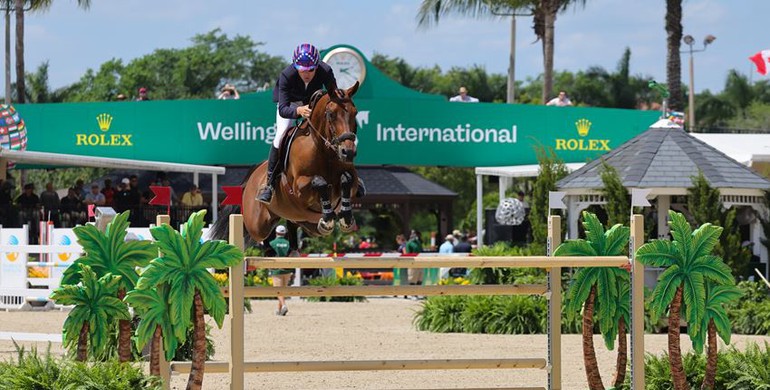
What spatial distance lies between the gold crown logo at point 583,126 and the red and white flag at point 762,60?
5.42 metres

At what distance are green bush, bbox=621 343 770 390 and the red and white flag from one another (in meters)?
13.6

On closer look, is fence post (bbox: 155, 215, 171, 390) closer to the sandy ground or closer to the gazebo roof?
the sandy ground

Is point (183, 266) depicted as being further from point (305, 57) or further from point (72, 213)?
point (72, 213)

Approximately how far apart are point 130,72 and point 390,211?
39883mm

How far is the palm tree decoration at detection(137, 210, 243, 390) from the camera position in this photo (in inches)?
295

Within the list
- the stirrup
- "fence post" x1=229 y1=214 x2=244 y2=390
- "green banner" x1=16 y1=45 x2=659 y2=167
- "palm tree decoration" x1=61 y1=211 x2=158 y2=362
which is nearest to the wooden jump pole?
"fence post" x1=229 y1=214 x2=244 y2=390

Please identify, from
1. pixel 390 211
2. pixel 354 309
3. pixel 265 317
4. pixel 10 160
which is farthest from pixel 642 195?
pixel 390 211

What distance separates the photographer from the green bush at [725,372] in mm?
9023

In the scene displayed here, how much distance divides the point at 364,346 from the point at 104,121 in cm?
1273

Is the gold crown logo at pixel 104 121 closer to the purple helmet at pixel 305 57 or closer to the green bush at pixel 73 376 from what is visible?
the purple helmet at pixel 305 57

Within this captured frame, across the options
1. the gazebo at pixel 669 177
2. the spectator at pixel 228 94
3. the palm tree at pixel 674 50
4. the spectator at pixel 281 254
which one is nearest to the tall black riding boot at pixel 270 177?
the spectator at pixel 281 254

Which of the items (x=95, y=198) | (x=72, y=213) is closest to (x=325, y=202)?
(x=95, y=198)

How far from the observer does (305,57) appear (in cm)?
944

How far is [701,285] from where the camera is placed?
27.6ft
